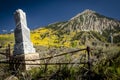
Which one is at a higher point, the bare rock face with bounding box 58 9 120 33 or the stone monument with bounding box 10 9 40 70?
the bare rock face with bounding box 58 9 120 33

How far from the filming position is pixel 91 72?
25.4 feet

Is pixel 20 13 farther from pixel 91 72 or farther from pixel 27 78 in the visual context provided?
pixel 91 72

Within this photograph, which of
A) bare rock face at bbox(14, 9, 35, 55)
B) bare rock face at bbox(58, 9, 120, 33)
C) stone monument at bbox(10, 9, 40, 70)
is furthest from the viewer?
bare rock face at bbox(58, 9, 120, 33)

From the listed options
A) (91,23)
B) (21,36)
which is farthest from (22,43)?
(91,23)

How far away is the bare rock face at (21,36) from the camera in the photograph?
9750 mm

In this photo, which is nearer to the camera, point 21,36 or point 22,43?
point 22,43

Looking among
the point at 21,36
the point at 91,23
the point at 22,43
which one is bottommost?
the point at 22,43

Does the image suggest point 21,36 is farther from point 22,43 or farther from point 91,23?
point 91,23

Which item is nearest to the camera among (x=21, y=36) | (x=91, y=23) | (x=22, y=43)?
(x=22, y=43)

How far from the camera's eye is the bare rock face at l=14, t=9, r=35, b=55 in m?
9.75

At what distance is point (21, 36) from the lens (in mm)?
9891

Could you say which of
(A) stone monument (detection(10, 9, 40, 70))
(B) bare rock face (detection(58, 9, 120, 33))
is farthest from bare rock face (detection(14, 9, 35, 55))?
(B) bare rock face (detection(58, 9, 120, 33))

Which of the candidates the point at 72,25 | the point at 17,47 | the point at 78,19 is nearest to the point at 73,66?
the point at 17,47

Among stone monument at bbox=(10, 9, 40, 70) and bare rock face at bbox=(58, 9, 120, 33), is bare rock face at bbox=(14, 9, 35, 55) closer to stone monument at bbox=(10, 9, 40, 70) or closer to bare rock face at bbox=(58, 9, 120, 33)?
stone monument at bbox=(10, 9, 40, 70)
